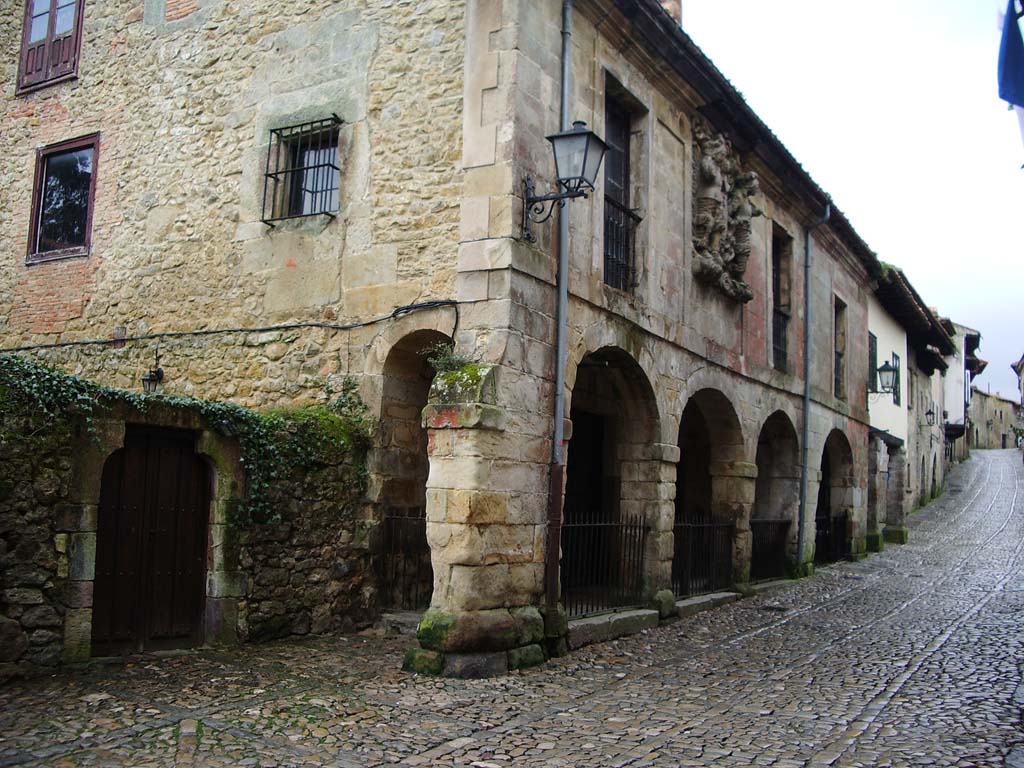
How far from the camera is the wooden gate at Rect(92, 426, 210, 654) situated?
22.4 feet

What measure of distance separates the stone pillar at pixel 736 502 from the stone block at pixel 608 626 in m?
3.00

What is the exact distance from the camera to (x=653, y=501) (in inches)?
400

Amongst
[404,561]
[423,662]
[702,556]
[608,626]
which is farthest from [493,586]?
[702,556]

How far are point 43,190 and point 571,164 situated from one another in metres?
7.07

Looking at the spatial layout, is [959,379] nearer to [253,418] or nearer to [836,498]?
[836,498]

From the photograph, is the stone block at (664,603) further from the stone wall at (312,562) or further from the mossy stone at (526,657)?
the stone wall at (312,562)

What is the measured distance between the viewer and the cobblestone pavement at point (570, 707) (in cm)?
521

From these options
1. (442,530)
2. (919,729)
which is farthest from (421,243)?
(919,729)

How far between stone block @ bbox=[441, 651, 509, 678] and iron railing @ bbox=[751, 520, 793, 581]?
691 cm

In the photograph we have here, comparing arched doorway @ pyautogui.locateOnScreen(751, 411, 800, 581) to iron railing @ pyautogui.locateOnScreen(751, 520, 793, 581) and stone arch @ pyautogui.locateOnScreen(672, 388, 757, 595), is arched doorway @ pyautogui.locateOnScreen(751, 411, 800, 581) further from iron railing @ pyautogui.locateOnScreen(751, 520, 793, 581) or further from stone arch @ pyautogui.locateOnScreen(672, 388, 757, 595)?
stone arch @ pyautogui.locateOnScreen(672, 388, 757, 595)

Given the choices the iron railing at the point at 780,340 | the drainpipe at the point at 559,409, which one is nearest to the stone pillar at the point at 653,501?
the drainpipe at the point at 559,409

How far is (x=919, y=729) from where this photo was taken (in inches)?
239

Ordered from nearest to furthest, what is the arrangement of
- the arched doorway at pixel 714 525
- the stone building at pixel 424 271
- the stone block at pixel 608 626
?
the stone building at pixel 424 271
the stone block at pixel 608 626
the arched doorway at pixel 714 525

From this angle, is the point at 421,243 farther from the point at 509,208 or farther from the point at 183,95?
the point at 183,95
